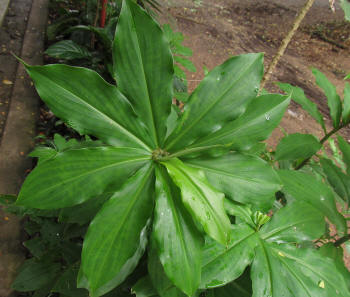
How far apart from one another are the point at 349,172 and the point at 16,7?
13.5 ft

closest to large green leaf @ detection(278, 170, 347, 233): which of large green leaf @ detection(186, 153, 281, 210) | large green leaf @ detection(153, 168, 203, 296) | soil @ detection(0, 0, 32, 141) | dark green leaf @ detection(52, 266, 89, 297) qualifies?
large green leaf @ detection(186, 153, 281, 210)

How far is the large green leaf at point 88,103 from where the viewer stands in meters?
0.68

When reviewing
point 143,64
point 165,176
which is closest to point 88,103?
point 143,64

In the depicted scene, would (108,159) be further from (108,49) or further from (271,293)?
(108,49)

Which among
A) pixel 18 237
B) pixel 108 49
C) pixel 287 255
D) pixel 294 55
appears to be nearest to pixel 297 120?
pixel 294 55

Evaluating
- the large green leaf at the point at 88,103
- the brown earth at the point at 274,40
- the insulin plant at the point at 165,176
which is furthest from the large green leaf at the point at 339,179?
the brown earth at the point at 274,40

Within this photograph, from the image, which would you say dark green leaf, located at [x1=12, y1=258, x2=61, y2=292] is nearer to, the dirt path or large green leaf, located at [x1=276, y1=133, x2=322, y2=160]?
large green leaf, located at [x1=276, y1=133, x2=322, y2=160]

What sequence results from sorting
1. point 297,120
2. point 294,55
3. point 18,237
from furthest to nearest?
point 294,55 → point 297,120 → point 18,237

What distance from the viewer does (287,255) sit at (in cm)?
95

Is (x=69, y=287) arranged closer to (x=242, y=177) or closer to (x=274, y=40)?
(x=242, y=177)

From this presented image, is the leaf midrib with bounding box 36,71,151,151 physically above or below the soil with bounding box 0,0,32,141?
above

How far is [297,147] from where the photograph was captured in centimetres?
138

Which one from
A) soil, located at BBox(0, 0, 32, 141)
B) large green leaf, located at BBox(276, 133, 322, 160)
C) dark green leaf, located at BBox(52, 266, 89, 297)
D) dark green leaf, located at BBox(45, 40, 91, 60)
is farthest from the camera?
soil, located at BBox(0, 0, 32, 141)

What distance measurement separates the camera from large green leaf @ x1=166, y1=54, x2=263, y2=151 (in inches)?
32.6
